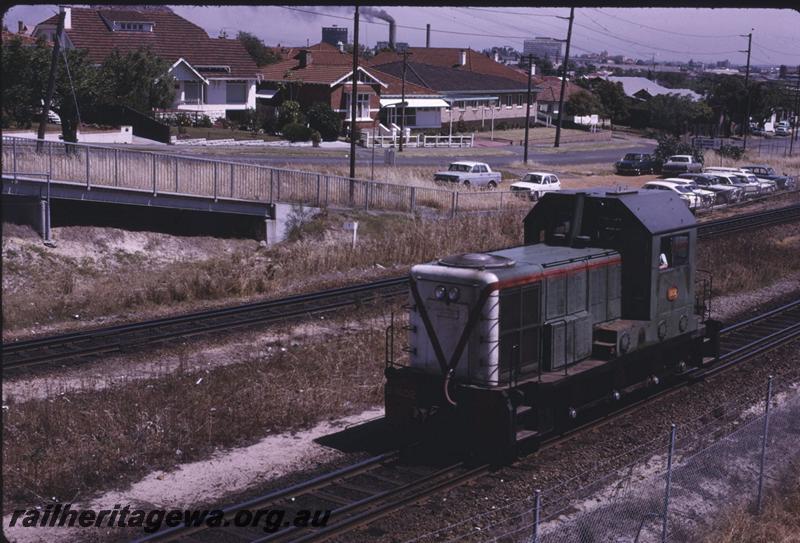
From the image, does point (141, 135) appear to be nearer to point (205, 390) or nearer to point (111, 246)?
point (111, 246)

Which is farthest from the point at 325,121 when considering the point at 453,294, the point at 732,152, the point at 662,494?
the point at 662,494

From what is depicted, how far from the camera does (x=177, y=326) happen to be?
66.9 ft

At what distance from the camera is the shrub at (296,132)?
61938 mm

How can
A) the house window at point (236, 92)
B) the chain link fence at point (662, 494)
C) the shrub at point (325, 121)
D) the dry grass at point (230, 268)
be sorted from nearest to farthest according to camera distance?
the chain link fence at point (662, 494) < the dry grass at point (230, 268) < the shrub at point (325, 121) < the house window at point (236, 92)

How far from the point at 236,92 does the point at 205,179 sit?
4134cm

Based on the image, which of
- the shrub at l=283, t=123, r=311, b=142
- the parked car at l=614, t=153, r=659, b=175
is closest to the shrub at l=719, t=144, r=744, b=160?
the parked car at l=614, t=153, r=659, b=175

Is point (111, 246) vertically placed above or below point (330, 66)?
below

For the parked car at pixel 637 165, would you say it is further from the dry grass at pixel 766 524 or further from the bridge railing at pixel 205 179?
the dry grass at pixel 766 524

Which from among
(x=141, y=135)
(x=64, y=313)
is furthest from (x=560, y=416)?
(x=141, y=135)

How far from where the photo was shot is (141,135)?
5481cm

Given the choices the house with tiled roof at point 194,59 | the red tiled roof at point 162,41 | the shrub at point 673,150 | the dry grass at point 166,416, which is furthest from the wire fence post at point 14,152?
the shrub at point 673,150

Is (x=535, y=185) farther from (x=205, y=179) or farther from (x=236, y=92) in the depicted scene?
(x=236, y=92)

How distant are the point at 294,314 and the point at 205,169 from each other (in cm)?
1139
